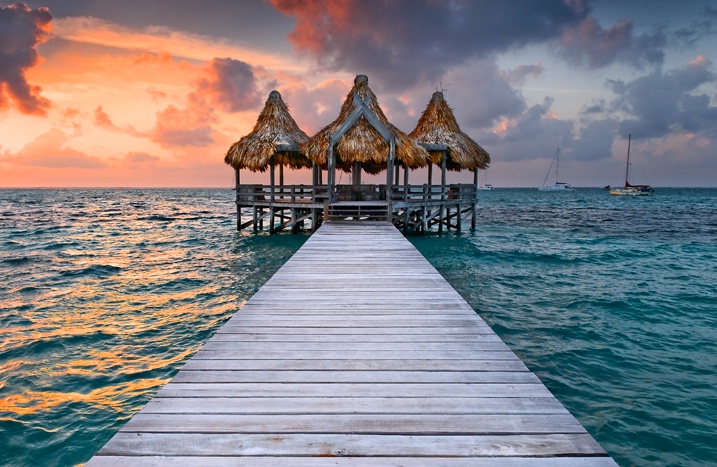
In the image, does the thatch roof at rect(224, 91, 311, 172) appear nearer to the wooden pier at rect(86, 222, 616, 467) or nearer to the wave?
the wave

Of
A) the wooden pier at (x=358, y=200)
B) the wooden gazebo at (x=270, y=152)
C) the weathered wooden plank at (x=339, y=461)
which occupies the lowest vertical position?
the weathered wooden plank at (x=339, y=461)

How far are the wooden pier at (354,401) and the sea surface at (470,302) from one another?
2.42m

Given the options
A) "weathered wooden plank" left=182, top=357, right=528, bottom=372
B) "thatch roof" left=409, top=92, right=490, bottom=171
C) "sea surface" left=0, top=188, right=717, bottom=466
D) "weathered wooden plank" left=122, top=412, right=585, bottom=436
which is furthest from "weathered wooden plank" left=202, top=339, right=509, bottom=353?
"thatch roof" left=409, top=92, right=490, bottom=171

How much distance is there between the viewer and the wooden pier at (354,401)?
6.74 ft

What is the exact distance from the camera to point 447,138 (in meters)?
21.1

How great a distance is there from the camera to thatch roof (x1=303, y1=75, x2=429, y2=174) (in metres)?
16.5

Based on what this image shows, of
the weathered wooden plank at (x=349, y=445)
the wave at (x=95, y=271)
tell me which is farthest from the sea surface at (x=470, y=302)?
the weathered wooden plank at (x=349, y=445)

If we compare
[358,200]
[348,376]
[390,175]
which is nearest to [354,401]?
[348,376]

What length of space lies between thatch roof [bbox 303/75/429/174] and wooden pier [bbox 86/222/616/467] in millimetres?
12665

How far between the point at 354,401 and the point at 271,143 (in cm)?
1882

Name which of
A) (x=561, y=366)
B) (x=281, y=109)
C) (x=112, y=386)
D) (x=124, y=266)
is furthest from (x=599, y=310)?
(x=281, y=109)

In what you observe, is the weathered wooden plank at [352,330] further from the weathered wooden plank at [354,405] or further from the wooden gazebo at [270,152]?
the wooden gazebo at [270,152]

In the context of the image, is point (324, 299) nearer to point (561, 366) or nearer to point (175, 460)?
point (175, 460)

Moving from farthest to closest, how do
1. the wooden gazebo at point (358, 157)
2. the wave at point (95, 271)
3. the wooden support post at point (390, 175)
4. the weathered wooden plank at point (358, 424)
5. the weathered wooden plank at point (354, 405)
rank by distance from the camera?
the wooden gazebo at point (358, 157)
the wooden support post at point (390, 175)
the wave at point (95, 271)
the weathered wooden plank at point (354, 405)
the weathered wooden plank at point (358, 424)
